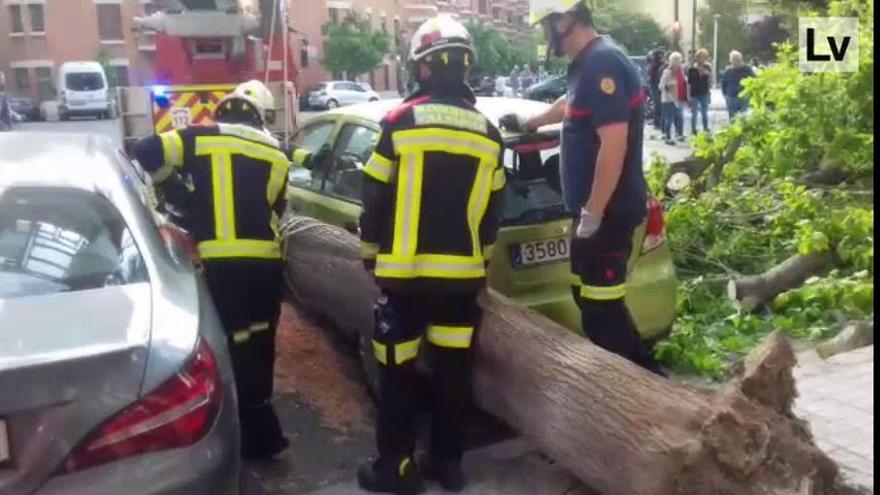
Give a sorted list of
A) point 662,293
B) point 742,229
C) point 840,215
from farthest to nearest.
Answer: point 742,229 → point 840,215 → point 662,293

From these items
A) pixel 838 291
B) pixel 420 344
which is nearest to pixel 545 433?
pixel 420 344

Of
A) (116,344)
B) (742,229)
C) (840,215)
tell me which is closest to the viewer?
(116,344)

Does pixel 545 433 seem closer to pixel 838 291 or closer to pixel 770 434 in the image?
pixel 770 434

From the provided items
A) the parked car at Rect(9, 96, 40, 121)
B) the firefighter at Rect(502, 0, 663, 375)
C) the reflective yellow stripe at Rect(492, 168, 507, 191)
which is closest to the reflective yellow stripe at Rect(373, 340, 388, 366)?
the reflective yellow stripe at Rect(492, 168, 507, 191)

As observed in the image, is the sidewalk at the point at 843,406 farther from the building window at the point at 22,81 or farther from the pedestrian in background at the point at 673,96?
the building window at the point at 22,81

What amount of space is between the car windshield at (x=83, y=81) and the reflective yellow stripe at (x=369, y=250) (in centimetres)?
3603

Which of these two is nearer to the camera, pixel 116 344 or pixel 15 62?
pixel 116 344

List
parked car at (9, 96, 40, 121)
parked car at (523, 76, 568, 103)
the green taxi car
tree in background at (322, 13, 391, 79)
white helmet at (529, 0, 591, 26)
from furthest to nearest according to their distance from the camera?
tree in background at (322, 13, 391, 79), parked car at (9, 96, 40, 121), parked car at (523, 76, 568, 103), the green taxi car, white helmet at (529, 0, 591, 26)

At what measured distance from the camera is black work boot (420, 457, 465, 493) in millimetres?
4039

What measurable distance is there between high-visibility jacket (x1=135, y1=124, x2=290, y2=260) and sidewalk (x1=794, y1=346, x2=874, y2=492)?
241 cm

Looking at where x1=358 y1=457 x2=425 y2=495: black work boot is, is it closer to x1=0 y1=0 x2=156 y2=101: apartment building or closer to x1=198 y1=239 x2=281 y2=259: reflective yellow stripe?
x1=198 y1=239 x2=281 y2=259: reflective yellow stripe

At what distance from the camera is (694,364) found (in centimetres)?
521

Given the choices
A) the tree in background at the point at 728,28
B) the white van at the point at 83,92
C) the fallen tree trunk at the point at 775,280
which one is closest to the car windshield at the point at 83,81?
the white van at the point at 83,92

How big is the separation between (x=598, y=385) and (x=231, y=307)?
5.29 feet
